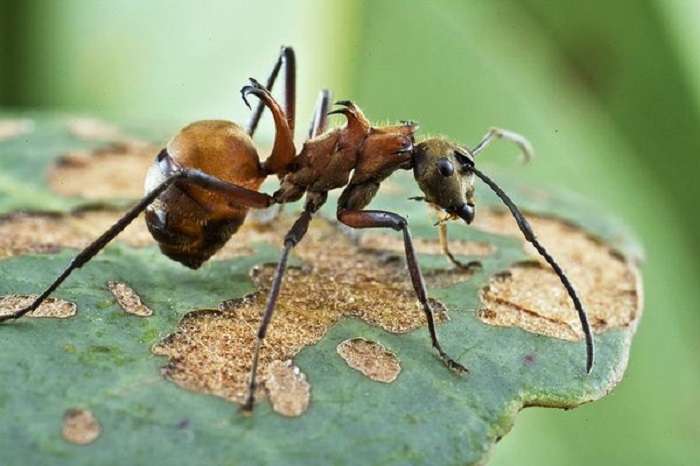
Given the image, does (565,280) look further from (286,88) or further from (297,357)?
(286,88)

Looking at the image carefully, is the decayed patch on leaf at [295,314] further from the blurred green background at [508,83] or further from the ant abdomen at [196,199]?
the blurred green background at [508,83]

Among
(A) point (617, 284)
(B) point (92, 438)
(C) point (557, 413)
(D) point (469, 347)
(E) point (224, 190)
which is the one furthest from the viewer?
(C) point (557, 413)

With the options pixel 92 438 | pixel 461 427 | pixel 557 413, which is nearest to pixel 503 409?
pixel 461 427

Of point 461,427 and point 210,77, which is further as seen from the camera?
point 210,77

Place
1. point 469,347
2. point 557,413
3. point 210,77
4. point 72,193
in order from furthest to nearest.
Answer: point 210,77 < point 557,413 < point 72,193 < point 469,347

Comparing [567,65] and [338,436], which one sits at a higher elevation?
[567,65]

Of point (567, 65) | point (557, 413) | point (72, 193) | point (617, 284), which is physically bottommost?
point (557, 413)

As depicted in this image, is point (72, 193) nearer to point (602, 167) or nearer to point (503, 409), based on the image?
point (503, 409)

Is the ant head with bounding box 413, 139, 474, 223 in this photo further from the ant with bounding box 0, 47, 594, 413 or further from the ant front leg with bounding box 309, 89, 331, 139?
the ant front leg with bounding box 309, 89, 331, 139
